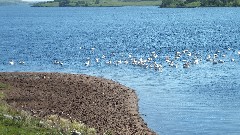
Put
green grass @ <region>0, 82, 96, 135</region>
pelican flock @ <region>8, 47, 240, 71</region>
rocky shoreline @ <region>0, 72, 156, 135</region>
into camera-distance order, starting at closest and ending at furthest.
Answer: green grass @ <region>0, 82, 96, 135</region>, rocky shoreline @ <region>0, 72, 156, 135</region>, pelican flock @ <region>8, 47, 240, 71</region>

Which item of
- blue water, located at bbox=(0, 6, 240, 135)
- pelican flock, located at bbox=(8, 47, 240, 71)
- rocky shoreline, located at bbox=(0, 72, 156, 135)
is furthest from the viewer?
pelican flock, located at bbox=(8, 47, 240, 71)

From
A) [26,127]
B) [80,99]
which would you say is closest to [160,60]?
[80,99]

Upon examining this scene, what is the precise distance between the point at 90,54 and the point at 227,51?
19.7 m

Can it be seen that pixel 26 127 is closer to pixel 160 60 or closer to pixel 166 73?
pixel 166 73

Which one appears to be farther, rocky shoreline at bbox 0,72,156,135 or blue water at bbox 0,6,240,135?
blue water at bbox 0,6,240,135

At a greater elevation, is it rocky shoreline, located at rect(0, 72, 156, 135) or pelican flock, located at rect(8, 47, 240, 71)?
rocky shoreline, located at rect(0, 72, 156, 135)

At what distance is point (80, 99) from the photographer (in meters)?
37.6

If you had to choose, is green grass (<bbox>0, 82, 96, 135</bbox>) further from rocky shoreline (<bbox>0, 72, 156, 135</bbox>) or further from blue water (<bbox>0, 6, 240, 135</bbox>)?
blue water (<bbox>0, 6, 240, 135</bbox>)

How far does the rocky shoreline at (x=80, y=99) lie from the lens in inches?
1227

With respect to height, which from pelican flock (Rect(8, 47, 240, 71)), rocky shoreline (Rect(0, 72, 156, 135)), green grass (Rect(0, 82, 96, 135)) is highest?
green grass (Rect(0, 82, 96, 135))

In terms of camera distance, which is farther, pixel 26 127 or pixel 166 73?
pixel 166 73

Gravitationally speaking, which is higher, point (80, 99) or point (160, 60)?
point (80, 99)

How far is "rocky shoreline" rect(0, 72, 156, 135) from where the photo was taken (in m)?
31.2

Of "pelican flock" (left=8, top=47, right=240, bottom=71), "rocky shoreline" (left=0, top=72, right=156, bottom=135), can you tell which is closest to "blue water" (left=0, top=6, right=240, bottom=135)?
"pelican flock" (left=8, top=47, right=240, bottom=71)
